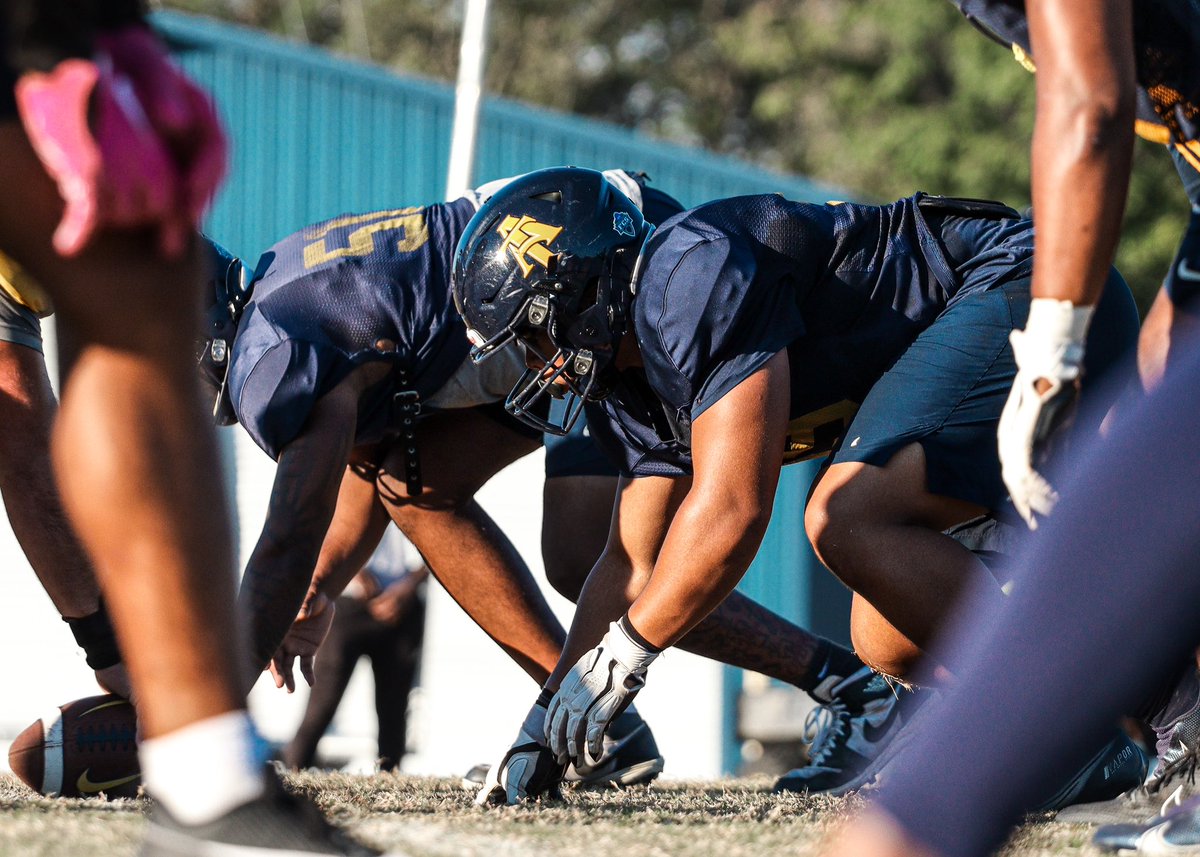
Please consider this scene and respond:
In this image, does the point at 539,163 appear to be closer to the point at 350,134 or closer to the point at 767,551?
the point at 350,134

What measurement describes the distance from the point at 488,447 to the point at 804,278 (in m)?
1.53

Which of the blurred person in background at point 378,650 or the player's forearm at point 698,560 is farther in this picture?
the blurred person in background at point 378,650

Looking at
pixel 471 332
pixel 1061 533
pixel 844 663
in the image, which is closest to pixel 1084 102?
pixel 1061 533

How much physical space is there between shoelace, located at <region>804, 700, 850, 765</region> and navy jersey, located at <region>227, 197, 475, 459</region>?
5.23ft

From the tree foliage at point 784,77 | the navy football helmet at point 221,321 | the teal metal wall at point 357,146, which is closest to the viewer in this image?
the navy football helmet at point 221,321

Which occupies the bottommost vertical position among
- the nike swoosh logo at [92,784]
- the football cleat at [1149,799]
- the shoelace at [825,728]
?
the shoelace at [825,728]

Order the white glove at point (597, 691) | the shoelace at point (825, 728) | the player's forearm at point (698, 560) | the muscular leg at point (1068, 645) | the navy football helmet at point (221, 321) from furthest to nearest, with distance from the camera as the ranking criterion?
the shoelace at point (825, 728), the navy football helmet at point (221, 321), the white glove at point (597, 691), the player's forearm at point (698, 560), the muscular leg at point (1068, 645)

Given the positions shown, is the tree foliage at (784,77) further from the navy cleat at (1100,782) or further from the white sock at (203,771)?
the white sock at (203,771)

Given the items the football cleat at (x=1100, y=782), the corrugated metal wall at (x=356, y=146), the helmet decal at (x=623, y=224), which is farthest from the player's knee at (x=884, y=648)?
the corrugated metal wall at (x=356, y=146)

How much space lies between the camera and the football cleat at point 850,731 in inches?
172

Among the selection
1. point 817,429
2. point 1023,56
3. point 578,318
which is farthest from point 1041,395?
point 817,429

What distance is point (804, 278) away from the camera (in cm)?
366

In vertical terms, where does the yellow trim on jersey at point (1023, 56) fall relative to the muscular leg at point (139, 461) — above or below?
above

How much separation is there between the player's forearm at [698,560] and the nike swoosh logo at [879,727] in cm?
142
